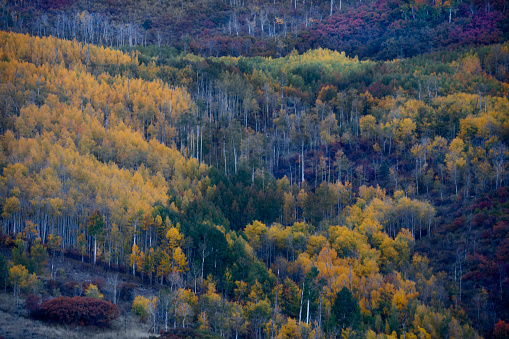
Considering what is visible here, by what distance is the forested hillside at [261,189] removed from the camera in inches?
2645

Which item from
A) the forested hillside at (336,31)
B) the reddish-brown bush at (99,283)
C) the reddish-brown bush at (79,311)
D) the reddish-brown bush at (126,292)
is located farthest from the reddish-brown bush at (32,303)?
the forested hillside at (336,31)

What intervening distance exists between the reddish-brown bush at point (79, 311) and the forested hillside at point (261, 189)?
0.70 ft

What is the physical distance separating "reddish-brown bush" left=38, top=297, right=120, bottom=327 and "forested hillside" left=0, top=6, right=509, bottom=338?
214 millimetres

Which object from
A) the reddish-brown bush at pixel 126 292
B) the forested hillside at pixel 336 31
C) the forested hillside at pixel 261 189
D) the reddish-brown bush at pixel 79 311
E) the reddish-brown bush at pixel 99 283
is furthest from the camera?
the forested hillside at pixel 336 31

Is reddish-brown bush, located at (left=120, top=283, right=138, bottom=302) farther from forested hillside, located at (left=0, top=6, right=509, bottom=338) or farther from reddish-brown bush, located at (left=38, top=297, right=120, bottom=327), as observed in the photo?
reddish-brown bush, located at (left=38, top=297, right=120, bottom=327)

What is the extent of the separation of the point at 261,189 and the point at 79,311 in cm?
5055

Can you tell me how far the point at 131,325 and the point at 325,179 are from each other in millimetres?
57590

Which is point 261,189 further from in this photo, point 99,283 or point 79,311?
point 79,311

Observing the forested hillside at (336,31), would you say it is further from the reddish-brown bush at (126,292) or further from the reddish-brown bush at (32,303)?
the reddish-brown bush at (32,303)

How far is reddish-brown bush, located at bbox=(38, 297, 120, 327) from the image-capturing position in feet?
185

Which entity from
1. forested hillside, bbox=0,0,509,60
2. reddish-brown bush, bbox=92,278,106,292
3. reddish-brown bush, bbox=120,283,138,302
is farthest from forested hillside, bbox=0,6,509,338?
forested hillside, bbox=0,0,509,60

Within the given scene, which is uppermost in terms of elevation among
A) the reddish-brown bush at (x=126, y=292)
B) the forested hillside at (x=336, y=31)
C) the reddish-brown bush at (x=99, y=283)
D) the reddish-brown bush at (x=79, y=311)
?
the forested hillside at (x=336, y=31)

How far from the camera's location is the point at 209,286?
72.3m

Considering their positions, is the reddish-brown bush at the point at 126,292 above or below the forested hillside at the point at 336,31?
below
